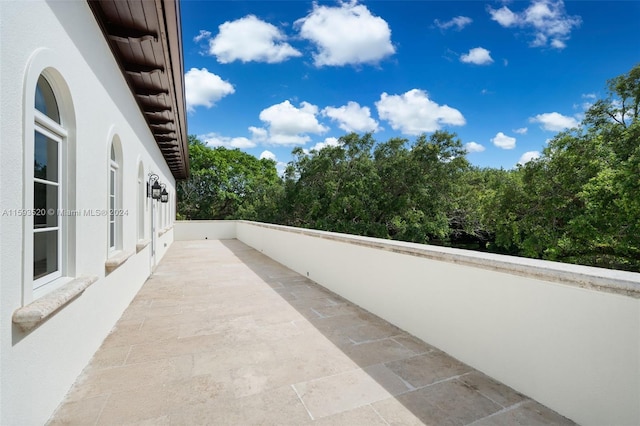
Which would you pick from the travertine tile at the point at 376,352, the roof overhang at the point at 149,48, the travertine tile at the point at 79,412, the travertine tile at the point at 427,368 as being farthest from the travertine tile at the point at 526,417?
the roof overhang at the point at 149,48

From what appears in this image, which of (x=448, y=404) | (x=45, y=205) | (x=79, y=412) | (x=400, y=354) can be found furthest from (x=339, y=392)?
(x=45, y=205)

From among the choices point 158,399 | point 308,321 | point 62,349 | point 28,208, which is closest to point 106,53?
point 28,208

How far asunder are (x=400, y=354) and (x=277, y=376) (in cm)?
118

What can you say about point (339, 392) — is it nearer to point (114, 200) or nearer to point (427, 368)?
point (427, 368)

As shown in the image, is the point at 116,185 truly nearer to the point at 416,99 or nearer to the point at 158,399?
the point at 158,399

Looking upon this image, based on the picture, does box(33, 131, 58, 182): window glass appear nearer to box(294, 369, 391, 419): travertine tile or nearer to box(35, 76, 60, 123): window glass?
box(35, 76, 60, 123): window glass

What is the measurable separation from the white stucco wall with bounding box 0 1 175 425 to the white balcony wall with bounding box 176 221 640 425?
3089mm

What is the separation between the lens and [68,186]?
8.15 feet

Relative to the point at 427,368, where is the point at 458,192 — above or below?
above

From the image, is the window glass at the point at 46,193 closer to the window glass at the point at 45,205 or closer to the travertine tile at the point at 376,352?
the window glass at the point at 45,205

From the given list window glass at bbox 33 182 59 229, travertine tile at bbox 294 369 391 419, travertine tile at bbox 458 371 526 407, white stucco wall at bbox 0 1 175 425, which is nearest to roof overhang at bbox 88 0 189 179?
white stucco wall at bbox 0 1 175 425

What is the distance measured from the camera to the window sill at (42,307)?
1630mm

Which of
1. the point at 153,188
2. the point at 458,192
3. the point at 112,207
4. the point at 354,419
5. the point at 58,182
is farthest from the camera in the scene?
the point at 458,192

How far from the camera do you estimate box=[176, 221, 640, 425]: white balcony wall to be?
1.76 meters
